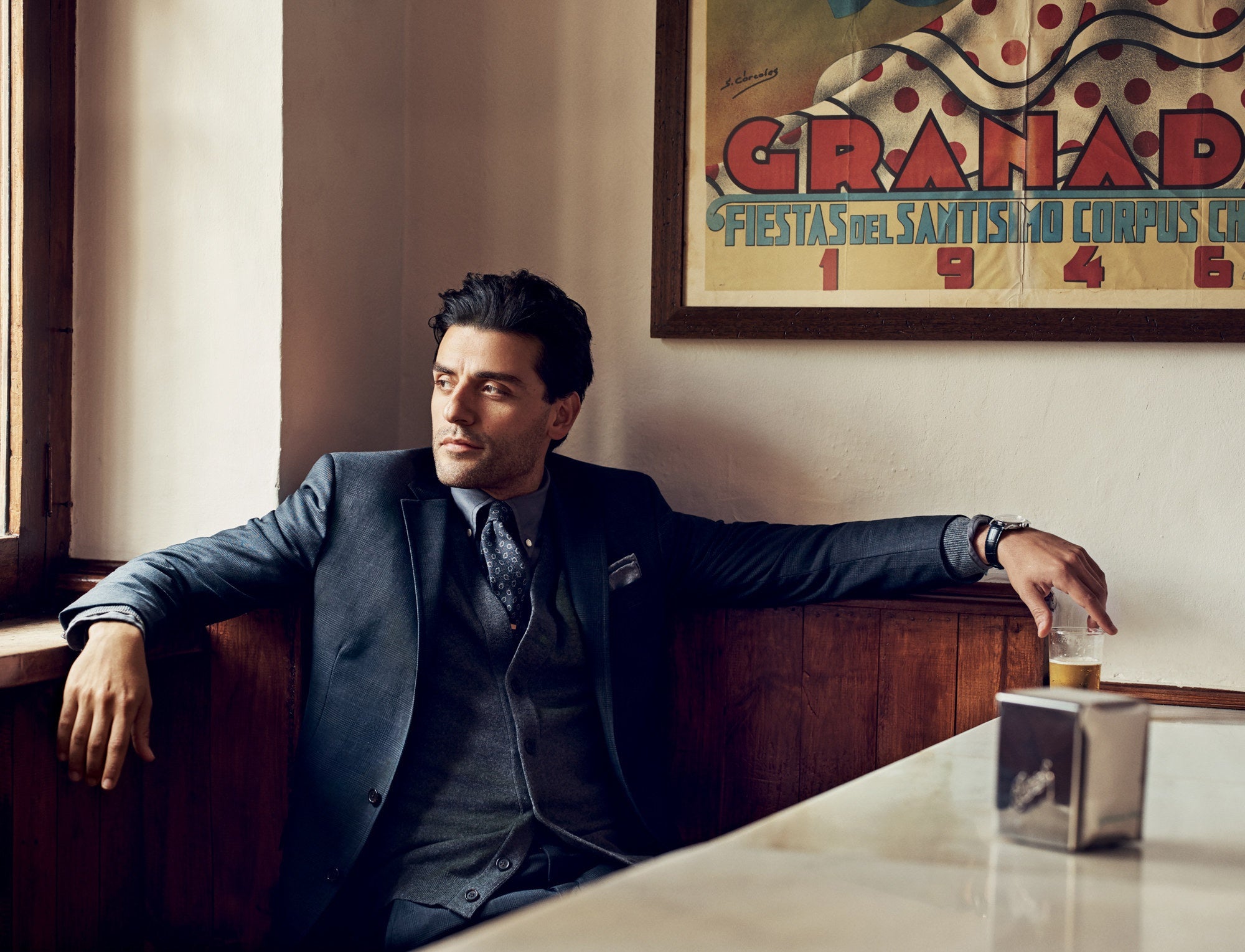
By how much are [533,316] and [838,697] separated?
34.8 inches

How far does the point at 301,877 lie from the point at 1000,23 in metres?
1.93

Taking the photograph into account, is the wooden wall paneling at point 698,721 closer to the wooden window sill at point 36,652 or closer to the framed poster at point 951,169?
the framed poster at point 951,169

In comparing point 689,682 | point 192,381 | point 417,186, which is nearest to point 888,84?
point 417,186

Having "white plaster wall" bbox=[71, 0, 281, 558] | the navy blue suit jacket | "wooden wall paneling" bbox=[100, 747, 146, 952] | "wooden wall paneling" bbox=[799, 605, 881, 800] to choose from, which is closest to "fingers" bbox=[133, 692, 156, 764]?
the navy blue suit jacket

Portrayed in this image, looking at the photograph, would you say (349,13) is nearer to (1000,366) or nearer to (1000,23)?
(1000,23)

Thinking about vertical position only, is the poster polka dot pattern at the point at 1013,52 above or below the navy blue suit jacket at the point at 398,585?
above

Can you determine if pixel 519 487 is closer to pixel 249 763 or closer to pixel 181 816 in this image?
pixel 249 763

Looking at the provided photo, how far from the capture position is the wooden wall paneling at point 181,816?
6.58 feet

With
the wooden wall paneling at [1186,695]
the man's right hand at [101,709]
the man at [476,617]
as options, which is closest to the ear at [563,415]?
the man at [476,617]

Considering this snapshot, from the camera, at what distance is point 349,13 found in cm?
215

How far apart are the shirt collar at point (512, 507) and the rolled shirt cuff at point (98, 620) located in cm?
53

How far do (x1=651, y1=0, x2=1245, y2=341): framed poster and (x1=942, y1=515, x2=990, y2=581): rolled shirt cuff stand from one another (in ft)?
1.34

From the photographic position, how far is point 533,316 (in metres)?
1.92
